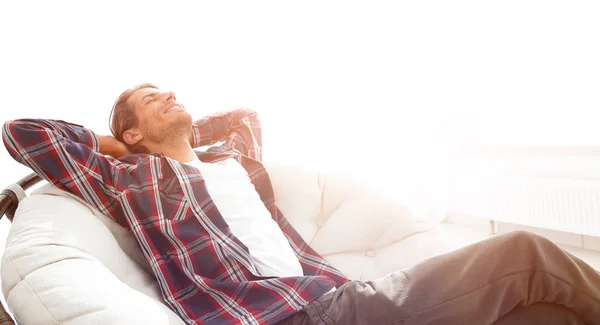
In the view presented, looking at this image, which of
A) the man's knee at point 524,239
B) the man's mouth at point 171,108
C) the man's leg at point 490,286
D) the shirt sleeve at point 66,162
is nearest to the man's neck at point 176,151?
the man's mouth at point 171,108

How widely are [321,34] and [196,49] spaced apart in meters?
1.02

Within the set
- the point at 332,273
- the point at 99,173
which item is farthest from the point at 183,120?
the point at 332,273

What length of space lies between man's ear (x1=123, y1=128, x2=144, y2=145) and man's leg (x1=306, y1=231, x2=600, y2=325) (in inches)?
39.4

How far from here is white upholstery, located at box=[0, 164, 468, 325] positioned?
77 cm

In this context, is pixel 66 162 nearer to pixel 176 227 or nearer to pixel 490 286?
pixel 176 227

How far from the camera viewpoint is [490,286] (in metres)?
0.78

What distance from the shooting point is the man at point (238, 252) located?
779 mm

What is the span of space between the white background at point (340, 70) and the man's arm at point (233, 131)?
35cm

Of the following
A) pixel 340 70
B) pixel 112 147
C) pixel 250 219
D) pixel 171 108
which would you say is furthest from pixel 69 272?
pixel 340 70

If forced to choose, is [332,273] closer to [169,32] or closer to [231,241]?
[231,241]

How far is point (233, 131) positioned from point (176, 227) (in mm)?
634

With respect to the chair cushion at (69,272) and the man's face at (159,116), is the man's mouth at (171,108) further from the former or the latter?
the chair cushion at (69,272)

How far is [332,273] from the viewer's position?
1.21m

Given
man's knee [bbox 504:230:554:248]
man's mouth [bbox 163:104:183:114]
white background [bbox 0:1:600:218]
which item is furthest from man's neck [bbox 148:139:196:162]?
man's knee [bbox 504:230:554:248]
